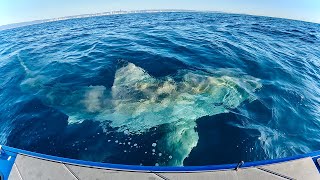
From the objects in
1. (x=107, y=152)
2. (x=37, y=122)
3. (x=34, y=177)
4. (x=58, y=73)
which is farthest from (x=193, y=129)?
(x=58, y=73)

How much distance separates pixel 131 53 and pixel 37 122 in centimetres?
671

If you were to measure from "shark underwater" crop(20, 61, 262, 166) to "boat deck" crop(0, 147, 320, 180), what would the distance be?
1570 mm

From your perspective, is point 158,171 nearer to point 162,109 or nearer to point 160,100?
point 162,109

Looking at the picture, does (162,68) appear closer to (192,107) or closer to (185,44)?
(192,107)

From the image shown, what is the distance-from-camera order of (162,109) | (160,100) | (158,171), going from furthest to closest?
1. (160,100)
2. (162,109)
3. (158,171)

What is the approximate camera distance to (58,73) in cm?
1088

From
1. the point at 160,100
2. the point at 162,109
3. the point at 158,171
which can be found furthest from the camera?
the point at 160,100

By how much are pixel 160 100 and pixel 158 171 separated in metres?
3.76

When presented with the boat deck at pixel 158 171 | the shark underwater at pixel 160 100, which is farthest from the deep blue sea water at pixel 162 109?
the boat deck at pixel 158 171

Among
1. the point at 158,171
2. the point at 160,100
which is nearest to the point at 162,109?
the point at 160,100

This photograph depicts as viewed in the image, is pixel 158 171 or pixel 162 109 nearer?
pixel 158 171

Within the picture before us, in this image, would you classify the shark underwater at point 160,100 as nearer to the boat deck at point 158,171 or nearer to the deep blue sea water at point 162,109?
the deep blue sea water at point 162,109

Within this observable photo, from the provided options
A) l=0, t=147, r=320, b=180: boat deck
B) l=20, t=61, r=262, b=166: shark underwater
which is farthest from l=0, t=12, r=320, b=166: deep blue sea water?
l=0, t=147, r=320, b=180: boat deck

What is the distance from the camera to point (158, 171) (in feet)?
12.9
